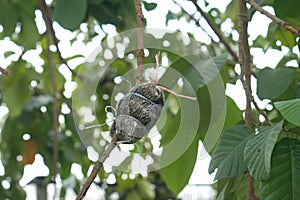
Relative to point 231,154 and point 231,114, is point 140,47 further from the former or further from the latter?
point 231,114

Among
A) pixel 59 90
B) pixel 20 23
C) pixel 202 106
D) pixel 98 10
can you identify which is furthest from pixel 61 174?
pixel 202 106

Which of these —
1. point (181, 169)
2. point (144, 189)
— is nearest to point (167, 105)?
point (181, 169)

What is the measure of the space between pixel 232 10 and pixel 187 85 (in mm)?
476

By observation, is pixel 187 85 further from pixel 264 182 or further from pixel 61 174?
pixel 61 174

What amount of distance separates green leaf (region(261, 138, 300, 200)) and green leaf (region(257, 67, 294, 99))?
0.57ft

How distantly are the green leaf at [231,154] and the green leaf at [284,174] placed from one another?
4 cm

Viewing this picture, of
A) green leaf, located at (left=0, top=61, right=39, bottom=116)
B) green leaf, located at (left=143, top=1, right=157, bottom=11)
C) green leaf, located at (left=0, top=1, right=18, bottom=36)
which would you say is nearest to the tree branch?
green leaf, located at (left=143, top=1, right=157, bottom=11)

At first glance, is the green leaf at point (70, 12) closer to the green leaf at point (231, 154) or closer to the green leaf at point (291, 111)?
the green leaf at point (231, 154)

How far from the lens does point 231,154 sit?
769mm

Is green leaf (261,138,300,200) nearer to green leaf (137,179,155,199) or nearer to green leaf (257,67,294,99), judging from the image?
green leaf (257,67,294,99)

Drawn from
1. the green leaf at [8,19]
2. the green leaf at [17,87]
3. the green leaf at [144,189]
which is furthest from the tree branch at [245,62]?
the green leaf at [144,189]

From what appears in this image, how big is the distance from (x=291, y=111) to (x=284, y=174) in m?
0.10

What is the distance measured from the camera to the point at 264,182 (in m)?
0.72

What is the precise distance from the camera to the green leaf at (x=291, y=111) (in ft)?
2.12
